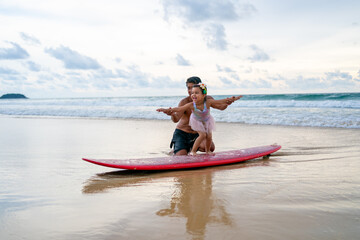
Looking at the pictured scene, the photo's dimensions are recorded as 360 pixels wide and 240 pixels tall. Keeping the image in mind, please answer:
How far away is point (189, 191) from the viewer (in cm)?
295

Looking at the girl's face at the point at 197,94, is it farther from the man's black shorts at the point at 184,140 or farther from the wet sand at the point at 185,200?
the wet sand at the point at 185,200

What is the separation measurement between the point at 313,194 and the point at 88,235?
1966mm

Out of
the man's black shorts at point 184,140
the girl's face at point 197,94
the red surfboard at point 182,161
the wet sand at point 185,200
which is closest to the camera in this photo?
the wet sand at point 185,200

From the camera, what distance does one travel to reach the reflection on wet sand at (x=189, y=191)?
85.7 inches

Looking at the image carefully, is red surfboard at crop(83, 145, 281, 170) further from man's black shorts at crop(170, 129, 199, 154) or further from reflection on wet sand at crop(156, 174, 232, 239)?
reflection on wet sand at crop(156, 174, 232, 239)

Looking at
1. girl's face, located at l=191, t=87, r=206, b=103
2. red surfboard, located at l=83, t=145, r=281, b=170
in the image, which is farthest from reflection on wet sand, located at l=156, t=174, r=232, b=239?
girl's face, located at l=191, t=87, r=206, b=103

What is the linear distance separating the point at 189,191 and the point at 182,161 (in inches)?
46.5

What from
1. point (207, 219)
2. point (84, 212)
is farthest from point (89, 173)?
point (207, 219)

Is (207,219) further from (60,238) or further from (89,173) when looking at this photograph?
(89,173)

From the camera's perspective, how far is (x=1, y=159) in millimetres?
4727

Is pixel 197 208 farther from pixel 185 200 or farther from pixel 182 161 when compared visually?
pixel 182 161

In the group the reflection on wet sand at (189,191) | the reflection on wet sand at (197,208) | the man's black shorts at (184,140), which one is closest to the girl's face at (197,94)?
the man's black shorts at (184,140)

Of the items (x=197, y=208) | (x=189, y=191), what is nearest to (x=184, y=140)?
(x=189, y=191)

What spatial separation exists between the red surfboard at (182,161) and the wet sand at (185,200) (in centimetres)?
10
